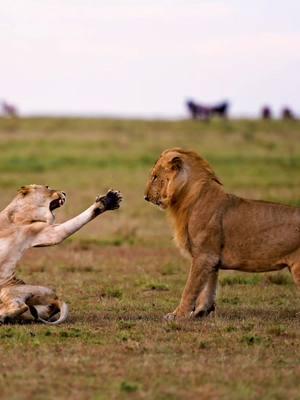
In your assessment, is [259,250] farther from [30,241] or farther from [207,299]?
[30,241]

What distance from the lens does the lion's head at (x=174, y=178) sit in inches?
378

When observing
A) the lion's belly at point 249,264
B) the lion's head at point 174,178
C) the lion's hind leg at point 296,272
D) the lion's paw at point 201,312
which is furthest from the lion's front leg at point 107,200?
the lion's hind leg at point 296,272

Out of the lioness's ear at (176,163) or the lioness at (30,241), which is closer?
the lioness at (30,241)

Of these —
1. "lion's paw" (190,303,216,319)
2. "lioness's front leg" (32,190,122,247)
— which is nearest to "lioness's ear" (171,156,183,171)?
"lioness's front leg" (32,190,122,247)

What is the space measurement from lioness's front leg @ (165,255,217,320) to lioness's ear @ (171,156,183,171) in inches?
32.9

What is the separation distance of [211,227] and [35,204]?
154 cm

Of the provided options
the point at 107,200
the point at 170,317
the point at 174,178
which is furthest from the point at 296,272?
the point at 107,200

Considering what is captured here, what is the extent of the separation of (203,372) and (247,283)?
5.65 meters

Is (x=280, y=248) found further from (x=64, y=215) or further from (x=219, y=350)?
(x=64, y=215)

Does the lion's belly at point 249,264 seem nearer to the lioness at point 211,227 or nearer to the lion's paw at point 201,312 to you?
the lioness at point 211,227

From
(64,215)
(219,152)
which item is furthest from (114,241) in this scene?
(219,152)

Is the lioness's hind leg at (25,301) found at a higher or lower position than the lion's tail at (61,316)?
higher

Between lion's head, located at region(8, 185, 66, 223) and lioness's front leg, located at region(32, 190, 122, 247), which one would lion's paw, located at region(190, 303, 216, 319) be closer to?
lioness's front leg, located at region(32, 190, 122, 247)

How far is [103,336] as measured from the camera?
8367 millimetres
